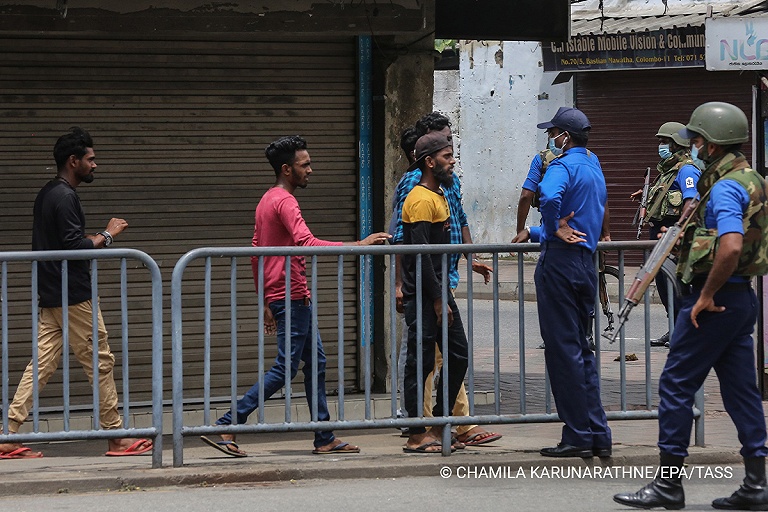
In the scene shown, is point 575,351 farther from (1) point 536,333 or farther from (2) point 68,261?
(1) point 536,333

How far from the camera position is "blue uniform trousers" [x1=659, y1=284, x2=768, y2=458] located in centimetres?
652

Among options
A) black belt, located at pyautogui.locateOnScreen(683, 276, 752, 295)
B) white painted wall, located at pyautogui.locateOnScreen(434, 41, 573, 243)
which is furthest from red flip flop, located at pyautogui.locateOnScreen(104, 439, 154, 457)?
white painted wall, located at pyautogui.locateOnScreen(434, 41, 573, 243)

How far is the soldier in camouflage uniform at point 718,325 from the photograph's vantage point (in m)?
6.46

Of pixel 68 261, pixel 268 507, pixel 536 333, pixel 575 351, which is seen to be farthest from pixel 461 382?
pixel 536 333

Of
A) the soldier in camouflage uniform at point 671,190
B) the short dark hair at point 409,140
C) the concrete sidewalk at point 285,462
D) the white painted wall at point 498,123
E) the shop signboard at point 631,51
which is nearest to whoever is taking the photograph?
the concrete sidewalk at point 285,462

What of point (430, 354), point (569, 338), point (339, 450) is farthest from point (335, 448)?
point (569, 338)

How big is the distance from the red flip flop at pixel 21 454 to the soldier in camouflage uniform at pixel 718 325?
3.32 meters

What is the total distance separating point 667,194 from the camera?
39.0 feet

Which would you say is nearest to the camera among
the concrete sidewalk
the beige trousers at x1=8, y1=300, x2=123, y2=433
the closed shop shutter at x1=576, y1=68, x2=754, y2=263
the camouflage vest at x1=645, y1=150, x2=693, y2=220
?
the concrete sidewalk

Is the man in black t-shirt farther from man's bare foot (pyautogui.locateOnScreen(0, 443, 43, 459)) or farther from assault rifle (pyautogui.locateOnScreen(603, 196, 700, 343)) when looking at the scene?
assault rifle (pyautogui.locateOnScreen(603, 196, 700, 343))

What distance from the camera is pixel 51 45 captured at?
9125 millimetres

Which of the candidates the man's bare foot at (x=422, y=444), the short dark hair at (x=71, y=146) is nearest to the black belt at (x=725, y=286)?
the man's bare foot at (x=422, y=444)

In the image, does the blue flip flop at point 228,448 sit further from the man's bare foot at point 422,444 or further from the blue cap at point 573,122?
the blue cap at point 573,122

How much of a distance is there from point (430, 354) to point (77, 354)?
6.61 feet
